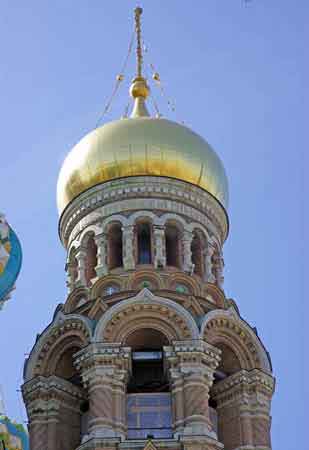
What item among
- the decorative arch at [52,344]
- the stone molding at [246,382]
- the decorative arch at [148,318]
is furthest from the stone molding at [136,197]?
the stone molding at [246,382]

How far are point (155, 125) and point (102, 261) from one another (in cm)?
289

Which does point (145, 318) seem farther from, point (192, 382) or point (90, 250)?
point (90, 250)

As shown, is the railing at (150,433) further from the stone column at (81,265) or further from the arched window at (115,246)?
the arched window at (115,246)

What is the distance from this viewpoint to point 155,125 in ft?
99.5

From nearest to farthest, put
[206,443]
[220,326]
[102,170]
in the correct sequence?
1. [206,443]
2. [220,326]
3. [102,170]

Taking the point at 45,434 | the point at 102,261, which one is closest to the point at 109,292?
the point at 102,261

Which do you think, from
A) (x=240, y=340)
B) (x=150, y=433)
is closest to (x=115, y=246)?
(x=240, y=340)

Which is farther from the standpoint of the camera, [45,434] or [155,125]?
[155,125]

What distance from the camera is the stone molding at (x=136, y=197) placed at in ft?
97.2

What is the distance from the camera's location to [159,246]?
29016 mm

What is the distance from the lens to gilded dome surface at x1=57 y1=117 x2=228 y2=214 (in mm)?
29797

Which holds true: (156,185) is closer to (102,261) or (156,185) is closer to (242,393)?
(102,261)

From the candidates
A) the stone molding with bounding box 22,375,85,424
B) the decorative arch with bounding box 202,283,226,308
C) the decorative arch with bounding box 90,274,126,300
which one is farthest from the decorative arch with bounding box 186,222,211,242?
the stone molding with bounding box 22,375,85,424

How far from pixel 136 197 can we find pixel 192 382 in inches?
167
